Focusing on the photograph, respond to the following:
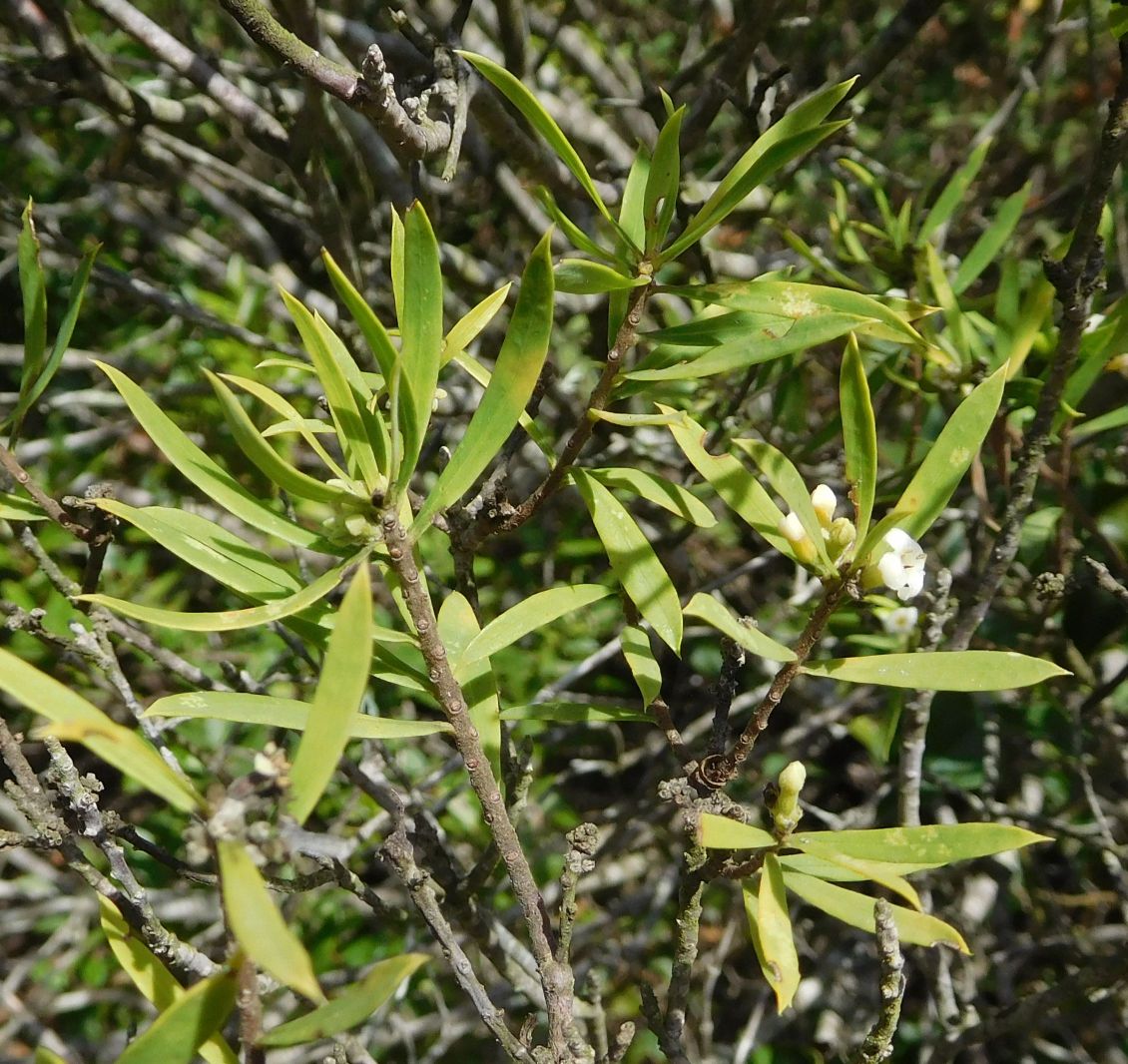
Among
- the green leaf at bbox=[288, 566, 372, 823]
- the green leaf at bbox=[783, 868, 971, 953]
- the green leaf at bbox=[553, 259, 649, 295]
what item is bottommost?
the green leaf at bbox=[783, 868, 971, 953]

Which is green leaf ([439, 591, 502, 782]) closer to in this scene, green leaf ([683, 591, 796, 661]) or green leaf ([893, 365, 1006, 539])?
green leaf ([683, 591, 796, 661])

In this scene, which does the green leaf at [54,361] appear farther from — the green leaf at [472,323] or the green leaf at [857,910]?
the green leaf at [857,910]

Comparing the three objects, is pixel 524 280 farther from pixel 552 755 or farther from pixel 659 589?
pixel 552 755

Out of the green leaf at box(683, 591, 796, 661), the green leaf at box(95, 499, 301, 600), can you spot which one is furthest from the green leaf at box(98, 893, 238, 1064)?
the green leaf at box(683, 591, 796, 661)

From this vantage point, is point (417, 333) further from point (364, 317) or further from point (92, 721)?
point (92, 721)

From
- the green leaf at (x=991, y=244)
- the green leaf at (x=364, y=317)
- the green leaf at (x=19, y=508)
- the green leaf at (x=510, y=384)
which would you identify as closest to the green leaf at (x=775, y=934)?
the green leaf at (x=510, y=384)

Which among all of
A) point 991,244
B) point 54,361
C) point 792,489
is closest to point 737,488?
point 792,489
